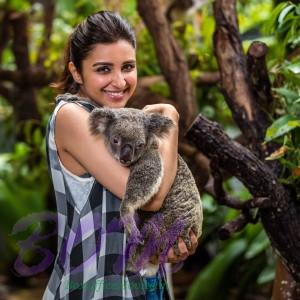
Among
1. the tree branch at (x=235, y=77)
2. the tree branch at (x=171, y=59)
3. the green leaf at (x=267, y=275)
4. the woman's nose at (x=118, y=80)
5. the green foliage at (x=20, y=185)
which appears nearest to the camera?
the woman's nose at (x=118, y=80)

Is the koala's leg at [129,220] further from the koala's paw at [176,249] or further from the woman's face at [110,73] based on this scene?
the woman's face at [110,73]

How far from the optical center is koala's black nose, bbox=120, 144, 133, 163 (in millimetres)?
1673

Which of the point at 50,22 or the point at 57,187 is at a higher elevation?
the point at 50,22

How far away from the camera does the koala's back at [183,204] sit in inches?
72.7

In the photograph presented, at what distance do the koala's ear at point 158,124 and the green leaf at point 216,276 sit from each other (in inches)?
106

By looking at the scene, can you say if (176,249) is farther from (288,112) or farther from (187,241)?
(288,112)

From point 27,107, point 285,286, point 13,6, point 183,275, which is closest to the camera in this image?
point 285,286

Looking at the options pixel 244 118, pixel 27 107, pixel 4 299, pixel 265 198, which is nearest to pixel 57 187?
pixel 265 198

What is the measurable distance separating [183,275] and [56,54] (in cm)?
218

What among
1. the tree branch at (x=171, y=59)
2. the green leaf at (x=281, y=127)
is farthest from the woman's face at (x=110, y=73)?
the tree branch at (x=171, y=59)

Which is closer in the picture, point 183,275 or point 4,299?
point 4,299

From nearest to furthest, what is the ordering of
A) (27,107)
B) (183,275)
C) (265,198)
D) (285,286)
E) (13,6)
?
(265,198) < (285,286) < (13,6) < (27,107) < (183,275)

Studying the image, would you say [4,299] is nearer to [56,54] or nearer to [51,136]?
[56,54]

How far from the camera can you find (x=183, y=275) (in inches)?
213
